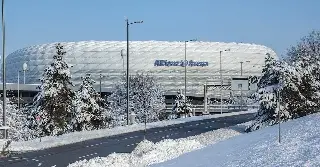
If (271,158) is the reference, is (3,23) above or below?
above

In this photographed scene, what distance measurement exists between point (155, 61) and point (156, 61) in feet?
0.92

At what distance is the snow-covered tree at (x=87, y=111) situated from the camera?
39469 millimetres

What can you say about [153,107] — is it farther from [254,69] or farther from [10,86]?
[254,69]

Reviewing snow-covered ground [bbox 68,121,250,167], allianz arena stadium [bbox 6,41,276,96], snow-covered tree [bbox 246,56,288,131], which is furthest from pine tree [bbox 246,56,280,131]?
allianz arena stadium [bbox 6,41,276,96]

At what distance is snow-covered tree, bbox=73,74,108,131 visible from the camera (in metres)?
39.5

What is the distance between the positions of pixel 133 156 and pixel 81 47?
468 ft

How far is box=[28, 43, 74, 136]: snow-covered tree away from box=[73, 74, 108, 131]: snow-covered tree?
101 cm

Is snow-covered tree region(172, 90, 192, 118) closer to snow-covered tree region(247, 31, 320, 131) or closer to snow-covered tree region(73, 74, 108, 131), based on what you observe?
snow-covered tree region(73, 74, 108, 131)

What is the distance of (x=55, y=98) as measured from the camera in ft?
124

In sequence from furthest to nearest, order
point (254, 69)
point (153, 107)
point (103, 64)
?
point (254, 69) → point (103, 64) → point (153, 107)

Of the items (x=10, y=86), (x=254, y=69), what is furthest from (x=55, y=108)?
(x=254, y=69)

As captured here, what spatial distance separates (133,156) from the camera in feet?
49.9

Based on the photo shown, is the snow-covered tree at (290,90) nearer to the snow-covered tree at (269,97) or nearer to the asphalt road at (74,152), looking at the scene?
the snow-covered tree at (269,97)

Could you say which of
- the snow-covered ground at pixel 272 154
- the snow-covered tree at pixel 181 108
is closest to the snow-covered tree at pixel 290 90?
the snow-covered ground at pixel 272 154
